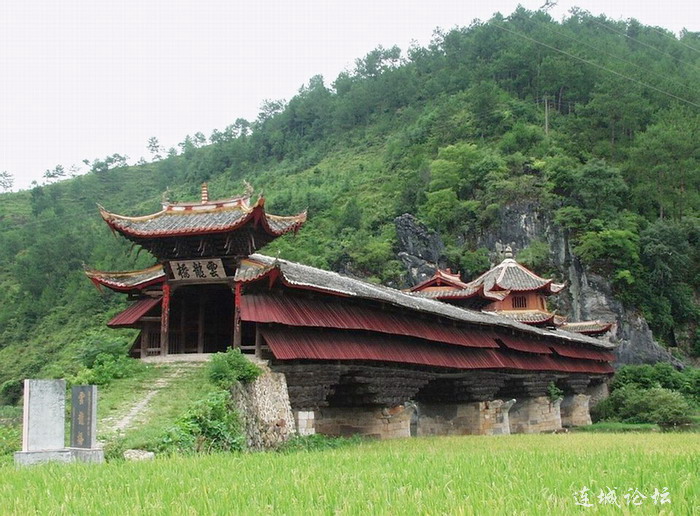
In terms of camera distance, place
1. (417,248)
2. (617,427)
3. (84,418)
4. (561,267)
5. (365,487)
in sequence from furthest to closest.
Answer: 1. (417,248)
2. (561,267)
3. (617,427)
4. (84,418)
5. (365,487)

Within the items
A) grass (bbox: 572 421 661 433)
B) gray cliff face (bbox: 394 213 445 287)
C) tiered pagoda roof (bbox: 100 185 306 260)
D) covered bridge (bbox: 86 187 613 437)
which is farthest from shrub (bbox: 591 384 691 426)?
tiered pagoda roof (bbox: 100 185 306 260)

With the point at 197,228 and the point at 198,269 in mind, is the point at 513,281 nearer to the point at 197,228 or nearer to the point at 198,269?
the point at 198,269

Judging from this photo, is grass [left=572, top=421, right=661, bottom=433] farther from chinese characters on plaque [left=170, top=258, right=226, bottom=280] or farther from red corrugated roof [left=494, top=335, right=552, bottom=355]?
chinese characters on plaque [left=170, top=258, right=226, bottom=280]

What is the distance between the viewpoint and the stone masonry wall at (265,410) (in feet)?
49.6

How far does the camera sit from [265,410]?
15844 mm

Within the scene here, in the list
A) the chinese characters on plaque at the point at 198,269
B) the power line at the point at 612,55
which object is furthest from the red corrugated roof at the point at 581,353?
the power line at the point at 612,55

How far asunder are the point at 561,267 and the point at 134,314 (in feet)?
116

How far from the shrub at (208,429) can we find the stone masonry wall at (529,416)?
1885 cm

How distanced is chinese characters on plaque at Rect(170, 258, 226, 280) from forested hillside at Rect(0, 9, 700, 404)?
17.2m

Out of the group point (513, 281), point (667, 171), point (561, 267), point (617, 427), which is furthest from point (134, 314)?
point (667, 171)

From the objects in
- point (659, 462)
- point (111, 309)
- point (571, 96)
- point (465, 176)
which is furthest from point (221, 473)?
point (571, 96)

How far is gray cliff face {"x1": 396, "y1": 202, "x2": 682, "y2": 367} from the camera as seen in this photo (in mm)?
43906

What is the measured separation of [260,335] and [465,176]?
42.3 metres

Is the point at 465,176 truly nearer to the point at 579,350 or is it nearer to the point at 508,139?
the point at 508,139
